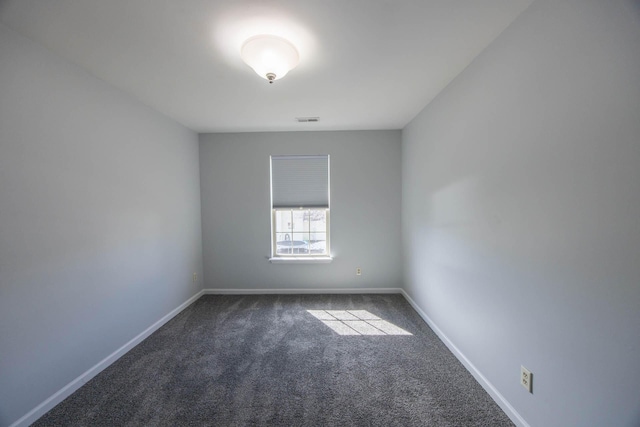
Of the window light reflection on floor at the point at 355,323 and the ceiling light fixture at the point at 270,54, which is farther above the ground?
the ceiling light fixture at the point at 270,54

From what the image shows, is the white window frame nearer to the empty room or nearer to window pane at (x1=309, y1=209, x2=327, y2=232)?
window pane at (x1=309, y1=209, x2=327, y2=232)

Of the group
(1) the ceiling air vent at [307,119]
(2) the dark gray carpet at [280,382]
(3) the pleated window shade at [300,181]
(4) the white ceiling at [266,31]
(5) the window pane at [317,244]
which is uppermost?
(1) the ceiling air vent at [307,119]

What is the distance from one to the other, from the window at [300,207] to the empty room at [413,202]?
78cm

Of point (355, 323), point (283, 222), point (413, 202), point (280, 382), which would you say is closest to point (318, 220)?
point (283, 222)

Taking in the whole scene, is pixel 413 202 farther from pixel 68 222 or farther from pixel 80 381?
pixel 80 381

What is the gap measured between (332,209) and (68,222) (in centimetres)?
278

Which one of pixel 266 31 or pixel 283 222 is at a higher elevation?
pixel 266 31

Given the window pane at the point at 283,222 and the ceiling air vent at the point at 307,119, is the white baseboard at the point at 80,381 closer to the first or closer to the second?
the window pane at the point at 283,222

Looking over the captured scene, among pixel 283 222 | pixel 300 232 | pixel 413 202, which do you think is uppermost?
pixel 413 202

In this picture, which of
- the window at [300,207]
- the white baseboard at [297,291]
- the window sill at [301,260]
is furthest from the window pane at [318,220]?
the white baseboard at [297,291]

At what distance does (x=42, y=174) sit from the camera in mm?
1615

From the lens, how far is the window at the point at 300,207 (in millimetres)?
3646

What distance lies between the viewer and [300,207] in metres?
3.68

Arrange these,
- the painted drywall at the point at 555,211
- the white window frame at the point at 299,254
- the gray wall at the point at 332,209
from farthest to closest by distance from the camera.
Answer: the white window frame at the point at 299,254 < the gray wall at the point at 332,209 < the painted drywall at the point at 555,211
